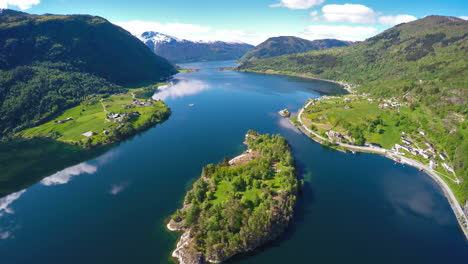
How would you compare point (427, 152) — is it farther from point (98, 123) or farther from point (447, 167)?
point (98, 123)

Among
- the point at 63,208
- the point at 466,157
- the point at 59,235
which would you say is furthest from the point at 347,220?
the point at 63,208

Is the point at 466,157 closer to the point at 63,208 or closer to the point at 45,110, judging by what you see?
the point at 63,208

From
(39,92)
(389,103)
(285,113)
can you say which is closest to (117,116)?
(39,92)

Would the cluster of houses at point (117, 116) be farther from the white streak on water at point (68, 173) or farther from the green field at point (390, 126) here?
the green field at point (390, 126)

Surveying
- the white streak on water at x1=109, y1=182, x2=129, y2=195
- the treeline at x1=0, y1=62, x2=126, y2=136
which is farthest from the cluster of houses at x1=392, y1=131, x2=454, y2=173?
the treeline at x1=0, y1=62, x2=126, y2=136

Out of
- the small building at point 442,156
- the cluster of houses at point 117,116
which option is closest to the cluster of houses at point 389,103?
the small building at point 442,156

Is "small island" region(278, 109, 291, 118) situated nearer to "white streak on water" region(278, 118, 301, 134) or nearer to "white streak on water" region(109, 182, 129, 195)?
"white streak on water" region(278, 118, 301, 134)
